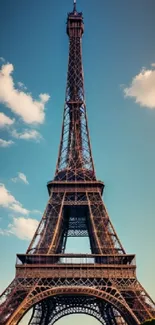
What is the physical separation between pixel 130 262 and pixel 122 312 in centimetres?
645

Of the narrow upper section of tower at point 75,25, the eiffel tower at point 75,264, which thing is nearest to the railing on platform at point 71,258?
the eiffel tower at point 75,264

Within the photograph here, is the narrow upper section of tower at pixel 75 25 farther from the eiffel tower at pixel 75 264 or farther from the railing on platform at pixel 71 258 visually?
the railing on platform at pixel 71 258

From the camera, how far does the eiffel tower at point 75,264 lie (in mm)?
34531

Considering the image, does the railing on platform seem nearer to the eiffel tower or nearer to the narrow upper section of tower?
the eiffel tower

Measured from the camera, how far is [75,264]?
1499 inches

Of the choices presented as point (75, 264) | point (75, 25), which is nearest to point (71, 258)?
point (75, 264)

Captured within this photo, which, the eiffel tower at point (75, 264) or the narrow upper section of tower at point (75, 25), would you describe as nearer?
the eiffel tower at point (75, 264)

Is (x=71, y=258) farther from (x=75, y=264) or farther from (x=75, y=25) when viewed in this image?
(x=75, y=25)

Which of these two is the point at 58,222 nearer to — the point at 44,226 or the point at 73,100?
the point at 44,226

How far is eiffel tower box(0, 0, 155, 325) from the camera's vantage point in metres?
34.5

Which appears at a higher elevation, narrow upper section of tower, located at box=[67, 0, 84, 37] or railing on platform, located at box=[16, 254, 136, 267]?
narrow upper section of tower, located at box=[67, 0, 84, 37]

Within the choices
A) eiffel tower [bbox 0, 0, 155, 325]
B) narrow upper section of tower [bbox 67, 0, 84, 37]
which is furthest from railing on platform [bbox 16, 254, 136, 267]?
narrow upper section of tower [bbox 67, 0, 84, 37]

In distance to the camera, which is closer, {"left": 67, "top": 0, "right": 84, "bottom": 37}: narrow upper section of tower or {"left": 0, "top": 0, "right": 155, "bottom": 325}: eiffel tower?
{"left": 0, "top": 0, "right": 155, "bottom": 325}: eiffel tower

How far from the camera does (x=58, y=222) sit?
135 ft
